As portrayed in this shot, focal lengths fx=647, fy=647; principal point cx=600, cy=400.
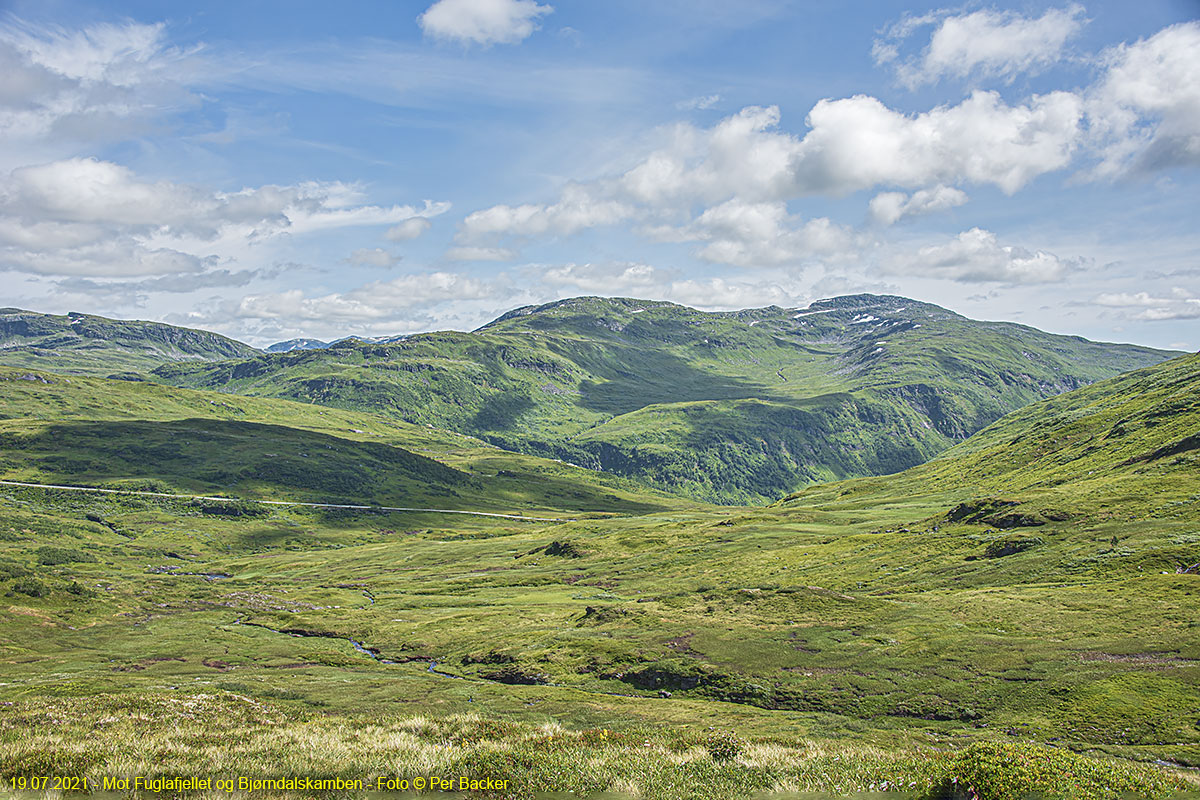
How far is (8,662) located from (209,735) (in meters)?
67.7

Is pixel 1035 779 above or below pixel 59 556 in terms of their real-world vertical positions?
above

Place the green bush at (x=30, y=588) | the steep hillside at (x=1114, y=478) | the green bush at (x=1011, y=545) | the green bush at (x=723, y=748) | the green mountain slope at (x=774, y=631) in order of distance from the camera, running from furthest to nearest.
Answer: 1. the steep hillside at (x=1114, y=478)
2. the green bush at (x=30, y=588)
3. the green bush at (x=1011, y=545)
4. the green mountain slope at (x=774, y=631)
5. the green bush at (x=723, y=748)

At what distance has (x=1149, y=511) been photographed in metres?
99.1

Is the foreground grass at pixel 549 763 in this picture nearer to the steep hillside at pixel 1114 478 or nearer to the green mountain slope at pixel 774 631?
the green mountain slope at pixel 774 631

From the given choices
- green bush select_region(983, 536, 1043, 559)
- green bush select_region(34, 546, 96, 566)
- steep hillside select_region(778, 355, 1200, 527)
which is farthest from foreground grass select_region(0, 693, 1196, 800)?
green bush select_region(34, 546, 96, 566)

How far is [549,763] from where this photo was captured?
72.3 ft

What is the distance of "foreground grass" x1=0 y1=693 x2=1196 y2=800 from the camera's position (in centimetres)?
1883

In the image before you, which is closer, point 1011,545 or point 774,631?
point 774,631

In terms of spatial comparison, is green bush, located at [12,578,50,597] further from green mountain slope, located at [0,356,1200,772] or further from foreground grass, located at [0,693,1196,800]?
foreground grass, located at [0,693,1196,800]

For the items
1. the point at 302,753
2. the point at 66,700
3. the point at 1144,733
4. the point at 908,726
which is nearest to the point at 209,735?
the point at 302,753

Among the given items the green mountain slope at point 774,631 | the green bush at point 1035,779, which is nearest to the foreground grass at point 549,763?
the green bush at point 1035,779

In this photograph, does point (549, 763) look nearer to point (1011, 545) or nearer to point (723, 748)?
point (723, 748)

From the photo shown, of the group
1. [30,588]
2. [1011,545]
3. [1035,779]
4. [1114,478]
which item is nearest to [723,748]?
A: [1035,779]

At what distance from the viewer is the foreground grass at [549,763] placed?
61.8 ft
